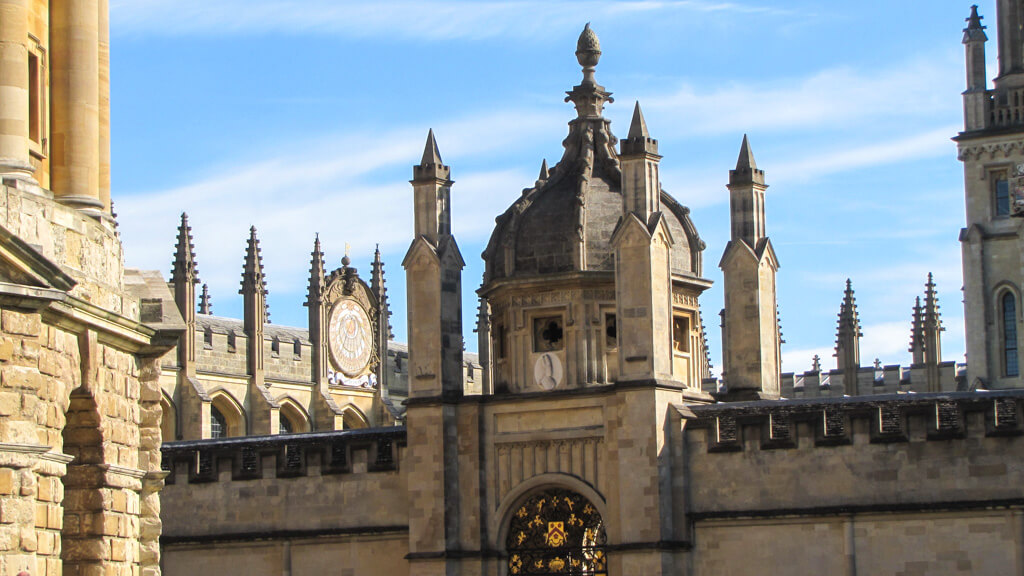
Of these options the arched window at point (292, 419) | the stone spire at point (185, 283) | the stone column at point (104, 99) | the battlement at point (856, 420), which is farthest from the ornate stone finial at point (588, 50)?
the arched window at point (292, 419)

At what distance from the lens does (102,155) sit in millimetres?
21375

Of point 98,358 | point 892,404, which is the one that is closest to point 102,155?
point 98,358

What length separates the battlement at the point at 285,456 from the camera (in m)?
32.1

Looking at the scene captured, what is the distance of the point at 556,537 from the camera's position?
3055 centimetres

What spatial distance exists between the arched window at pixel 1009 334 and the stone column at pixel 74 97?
48.3m

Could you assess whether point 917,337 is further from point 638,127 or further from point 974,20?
point 638,127

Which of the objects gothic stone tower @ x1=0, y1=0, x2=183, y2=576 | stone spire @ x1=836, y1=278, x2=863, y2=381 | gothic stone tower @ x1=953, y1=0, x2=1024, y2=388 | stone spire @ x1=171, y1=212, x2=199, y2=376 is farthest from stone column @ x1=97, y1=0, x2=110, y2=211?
gothic stone tower @ x1=953, y1=0, x2=1024, y2=388

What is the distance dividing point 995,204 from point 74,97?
159 feet

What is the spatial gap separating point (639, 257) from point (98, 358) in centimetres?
1222

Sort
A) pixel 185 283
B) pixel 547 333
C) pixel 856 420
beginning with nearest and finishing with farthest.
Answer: pixel 856 420
pixel 547 333
pixel 185 283

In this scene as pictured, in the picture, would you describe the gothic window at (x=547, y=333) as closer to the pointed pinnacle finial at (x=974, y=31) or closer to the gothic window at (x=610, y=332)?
the gothic window at (x=610, y=332)

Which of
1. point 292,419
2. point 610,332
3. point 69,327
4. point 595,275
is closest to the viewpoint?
point 69,327

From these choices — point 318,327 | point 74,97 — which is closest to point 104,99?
point 74,97

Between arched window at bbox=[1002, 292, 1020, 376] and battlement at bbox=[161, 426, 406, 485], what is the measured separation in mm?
36600
